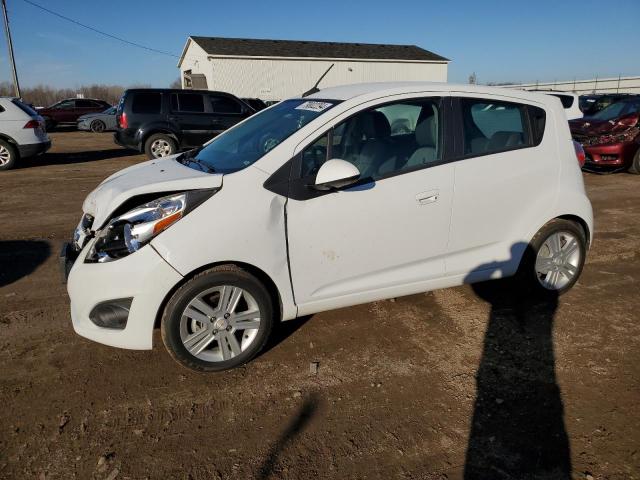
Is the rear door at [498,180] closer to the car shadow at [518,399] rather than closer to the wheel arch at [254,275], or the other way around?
the car shadow at [518,399]

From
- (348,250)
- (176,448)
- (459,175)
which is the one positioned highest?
(459,175)

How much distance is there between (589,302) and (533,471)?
233cm

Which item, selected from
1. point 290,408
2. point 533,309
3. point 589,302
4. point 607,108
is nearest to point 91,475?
point 290,408

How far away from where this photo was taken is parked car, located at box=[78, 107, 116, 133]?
22922 millimetres

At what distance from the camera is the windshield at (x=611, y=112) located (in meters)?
11.0

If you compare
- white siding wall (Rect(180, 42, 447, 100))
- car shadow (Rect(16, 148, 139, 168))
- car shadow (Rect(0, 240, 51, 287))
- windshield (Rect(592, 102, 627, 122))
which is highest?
white siding wall (Rect(180, 42, 447, 100))

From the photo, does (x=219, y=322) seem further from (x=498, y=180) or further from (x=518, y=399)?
(x=498, y=180)

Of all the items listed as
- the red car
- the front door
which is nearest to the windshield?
the red car

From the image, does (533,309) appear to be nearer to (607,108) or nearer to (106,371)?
(106,371)

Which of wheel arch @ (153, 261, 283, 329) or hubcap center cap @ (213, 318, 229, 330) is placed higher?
wheel arch @ (153, 261, 283, 329)

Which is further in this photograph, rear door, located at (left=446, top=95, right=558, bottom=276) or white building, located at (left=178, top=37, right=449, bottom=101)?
white building, located at (left=178, top=37, right=449, bottom=101)

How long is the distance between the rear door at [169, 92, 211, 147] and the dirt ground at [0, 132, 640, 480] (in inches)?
326

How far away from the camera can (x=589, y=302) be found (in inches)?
164

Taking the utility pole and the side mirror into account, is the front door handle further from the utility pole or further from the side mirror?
the utility pole
